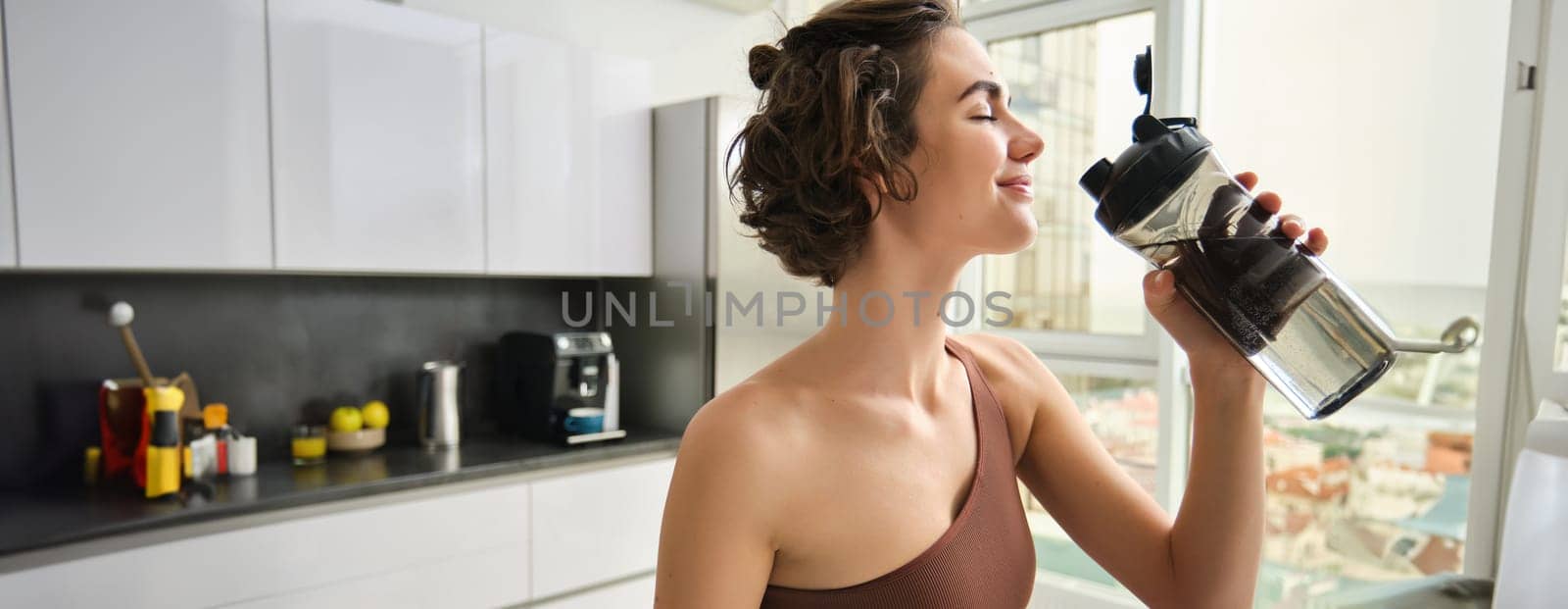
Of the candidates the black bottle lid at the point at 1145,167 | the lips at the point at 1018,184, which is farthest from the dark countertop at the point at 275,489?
the black bottle lid at the point at 1145,167

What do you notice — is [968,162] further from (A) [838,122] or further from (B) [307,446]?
(B) [307,446]

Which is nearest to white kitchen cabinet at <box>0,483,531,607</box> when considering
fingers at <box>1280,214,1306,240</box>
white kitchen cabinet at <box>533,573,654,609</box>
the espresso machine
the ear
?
white kitchen cabinet at <box>533,573,654,609</box>

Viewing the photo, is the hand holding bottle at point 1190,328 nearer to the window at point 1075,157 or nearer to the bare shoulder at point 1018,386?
the bare shoulder at point 1018,386

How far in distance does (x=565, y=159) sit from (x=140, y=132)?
1.03 meters

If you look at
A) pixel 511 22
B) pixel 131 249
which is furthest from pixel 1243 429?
pixel 511 22

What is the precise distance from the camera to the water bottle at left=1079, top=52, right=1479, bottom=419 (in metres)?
0.78

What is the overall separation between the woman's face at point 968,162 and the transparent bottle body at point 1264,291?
122mm

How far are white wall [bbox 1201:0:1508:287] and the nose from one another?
5.57 ft

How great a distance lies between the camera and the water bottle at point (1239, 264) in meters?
0.78

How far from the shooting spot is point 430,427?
8.42ft

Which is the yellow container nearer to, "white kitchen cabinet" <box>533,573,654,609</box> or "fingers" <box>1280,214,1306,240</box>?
"white kitchen cabinet" <box>533,573,654,609</box>

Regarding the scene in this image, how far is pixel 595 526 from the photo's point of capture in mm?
2471

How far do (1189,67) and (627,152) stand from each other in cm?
166

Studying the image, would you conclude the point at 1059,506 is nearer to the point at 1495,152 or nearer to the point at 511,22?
the point at 1495,152
